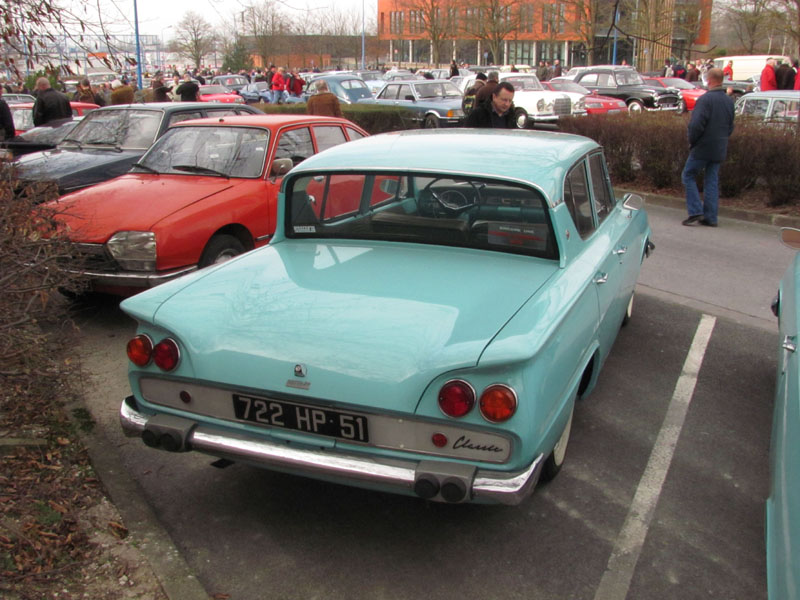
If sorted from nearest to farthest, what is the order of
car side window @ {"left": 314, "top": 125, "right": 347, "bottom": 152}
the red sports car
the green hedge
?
car side window @ {"left": 314, "top": 125, "right": 347, "bottom": 152} < the green hedge < the red sports car

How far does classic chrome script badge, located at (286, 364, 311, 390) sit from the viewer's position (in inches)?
116

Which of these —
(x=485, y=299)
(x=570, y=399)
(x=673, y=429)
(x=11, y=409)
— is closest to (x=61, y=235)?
(x=11, y=409)

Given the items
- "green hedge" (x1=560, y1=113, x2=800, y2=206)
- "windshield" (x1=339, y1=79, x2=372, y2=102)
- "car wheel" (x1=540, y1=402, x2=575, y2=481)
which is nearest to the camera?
"car wheel" (x1=540, y1=402, x2=575, y2=481)

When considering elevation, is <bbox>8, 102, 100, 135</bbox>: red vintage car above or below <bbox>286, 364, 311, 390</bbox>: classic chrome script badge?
above

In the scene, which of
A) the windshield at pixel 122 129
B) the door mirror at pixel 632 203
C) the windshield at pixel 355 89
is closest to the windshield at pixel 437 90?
the windshield at pixel 355 89

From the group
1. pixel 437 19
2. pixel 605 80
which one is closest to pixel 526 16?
pixel 437 19

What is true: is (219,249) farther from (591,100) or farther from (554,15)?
(554,15)

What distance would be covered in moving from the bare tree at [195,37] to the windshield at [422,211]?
59930mm

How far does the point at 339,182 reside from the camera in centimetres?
432

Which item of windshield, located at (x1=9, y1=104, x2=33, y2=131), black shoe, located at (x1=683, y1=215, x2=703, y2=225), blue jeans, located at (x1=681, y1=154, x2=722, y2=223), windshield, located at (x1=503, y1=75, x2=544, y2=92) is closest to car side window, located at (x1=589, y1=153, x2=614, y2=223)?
blue jeans, located at (x1=681, y1=154, x2=722, y2=223)

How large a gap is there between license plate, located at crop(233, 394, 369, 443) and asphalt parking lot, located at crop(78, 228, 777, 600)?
0.63 m

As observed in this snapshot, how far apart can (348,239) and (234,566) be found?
1.85 metres

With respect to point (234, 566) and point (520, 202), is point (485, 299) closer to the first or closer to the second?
point (520, 202)

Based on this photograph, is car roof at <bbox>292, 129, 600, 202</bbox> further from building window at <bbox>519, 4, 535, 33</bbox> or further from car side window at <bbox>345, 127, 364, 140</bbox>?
building window at <bbox>519, 4, 535, 33</bbox>
